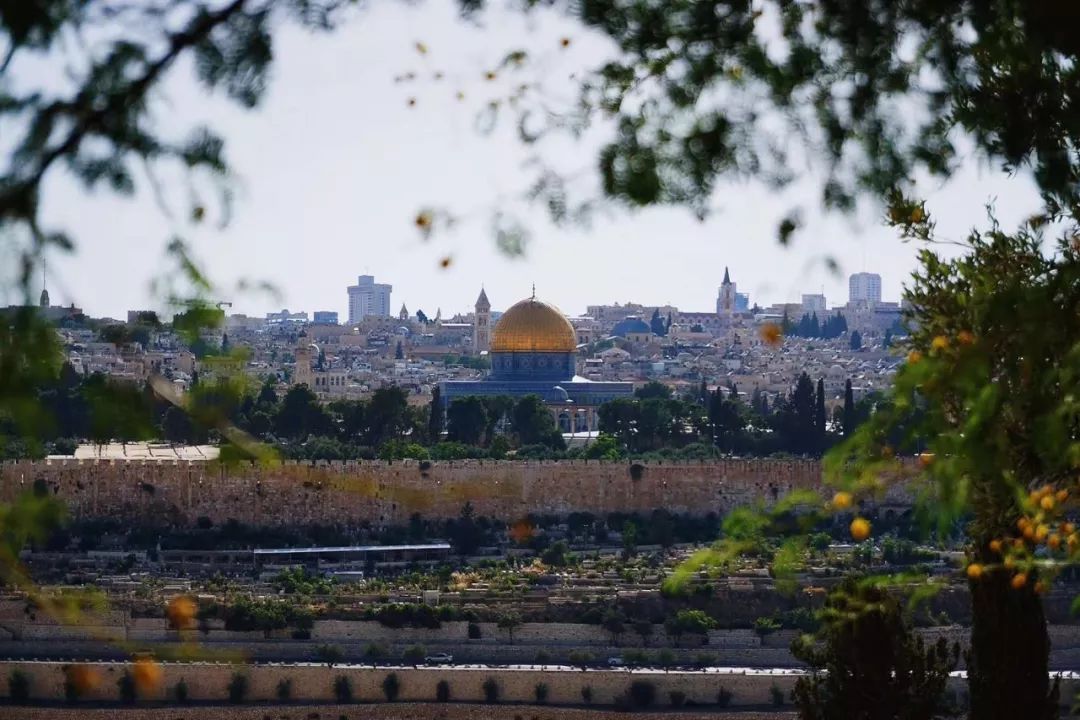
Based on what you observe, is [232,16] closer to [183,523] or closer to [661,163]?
[661,163]

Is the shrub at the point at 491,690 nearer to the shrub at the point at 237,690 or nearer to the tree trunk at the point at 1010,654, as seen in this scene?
the shrub at the point at 237,690

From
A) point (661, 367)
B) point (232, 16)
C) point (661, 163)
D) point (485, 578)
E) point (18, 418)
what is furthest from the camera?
point (661, 367)

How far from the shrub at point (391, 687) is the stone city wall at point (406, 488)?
32.5 ft

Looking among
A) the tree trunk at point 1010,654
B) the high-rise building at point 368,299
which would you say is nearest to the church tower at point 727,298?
the high-rise building at point 368,299

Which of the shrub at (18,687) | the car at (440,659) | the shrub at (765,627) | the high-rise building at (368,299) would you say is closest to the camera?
the shrub at (18,687)

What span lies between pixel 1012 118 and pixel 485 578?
23799 millimetres

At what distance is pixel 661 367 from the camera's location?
86.8m

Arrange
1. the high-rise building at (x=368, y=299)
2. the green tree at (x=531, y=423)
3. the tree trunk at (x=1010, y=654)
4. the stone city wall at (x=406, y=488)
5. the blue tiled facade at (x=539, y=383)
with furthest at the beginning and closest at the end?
the high-rise building at (x=368, y=299) < the blue tiled facade at (x=539, y=383) < the green tree at (x=531, y=423) < the stone city wall at (x=406, y=488) < the tree trunk at (x=1010, y=654)

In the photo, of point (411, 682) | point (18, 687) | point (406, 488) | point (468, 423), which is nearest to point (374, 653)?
point (411, 682)

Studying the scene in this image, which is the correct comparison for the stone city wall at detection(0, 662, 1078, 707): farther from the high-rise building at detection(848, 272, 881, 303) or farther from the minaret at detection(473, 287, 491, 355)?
the high-rise building at detection(848, 272, 881, 303)

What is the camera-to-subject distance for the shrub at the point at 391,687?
79.7 ft

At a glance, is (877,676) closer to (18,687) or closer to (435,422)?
(18,687)

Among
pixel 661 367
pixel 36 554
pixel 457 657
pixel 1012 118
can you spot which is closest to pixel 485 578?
pixel 457 657

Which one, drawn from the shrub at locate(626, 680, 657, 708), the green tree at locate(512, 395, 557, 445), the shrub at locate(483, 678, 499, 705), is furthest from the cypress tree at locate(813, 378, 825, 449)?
the shrub at locate(483, 678, 499, 705)
